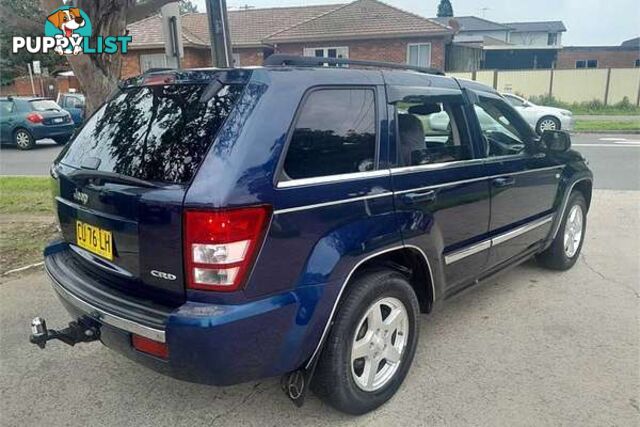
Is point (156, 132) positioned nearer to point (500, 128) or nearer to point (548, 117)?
point (500, 128)

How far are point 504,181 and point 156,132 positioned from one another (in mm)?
2454

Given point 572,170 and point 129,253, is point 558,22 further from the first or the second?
point 129,253

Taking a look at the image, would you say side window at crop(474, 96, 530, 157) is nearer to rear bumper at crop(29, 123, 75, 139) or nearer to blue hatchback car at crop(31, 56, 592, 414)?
blue hatchback car at crop(31, 56, 592, 414)

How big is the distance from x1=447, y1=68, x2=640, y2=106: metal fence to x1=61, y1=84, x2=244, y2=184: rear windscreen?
22607mm

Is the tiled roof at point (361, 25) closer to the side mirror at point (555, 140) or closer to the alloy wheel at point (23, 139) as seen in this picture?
the alloy wheel at point (23, 139)

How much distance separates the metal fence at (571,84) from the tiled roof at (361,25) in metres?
3.48

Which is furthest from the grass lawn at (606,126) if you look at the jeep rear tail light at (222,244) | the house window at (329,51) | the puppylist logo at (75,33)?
the jeep rear tail light at (222,244)

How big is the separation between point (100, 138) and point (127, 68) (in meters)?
26.1

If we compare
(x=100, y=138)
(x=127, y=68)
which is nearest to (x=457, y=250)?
(x=100, y=138)

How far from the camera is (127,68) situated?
26250 millimetres

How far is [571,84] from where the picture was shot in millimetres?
23453

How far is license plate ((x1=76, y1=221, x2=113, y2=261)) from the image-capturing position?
2514 millimetres

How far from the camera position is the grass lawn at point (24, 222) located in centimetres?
530

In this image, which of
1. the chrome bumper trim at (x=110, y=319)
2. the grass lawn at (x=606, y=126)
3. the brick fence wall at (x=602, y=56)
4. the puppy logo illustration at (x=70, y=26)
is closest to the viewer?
the chrome bumper trim at (x=110, y=319)
